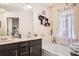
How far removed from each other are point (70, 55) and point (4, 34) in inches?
33.1

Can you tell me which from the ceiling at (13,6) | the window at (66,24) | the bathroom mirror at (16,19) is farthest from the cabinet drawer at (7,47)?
the window at (66,24)

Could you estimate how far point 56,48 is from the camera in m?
1.46

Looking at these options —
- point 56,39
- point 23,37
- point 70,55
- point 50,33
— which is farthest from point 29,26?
point 70,55

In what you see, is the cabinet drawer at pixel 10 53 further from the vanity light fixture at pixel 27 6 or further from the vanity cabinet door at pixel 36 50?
the vanity light fixture at pixel 27 6

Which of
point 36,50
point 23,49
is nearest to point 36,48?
point 36,50

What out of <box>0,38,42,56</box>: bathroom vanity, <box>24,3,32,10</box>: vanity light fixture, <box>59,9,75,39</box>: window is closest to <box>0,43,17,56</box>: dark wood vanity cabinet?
<box>0,38,42,56</box>: bathroom vanity

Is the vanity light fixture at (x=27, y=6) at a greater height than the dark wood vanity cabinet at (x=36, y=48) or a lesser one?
greater

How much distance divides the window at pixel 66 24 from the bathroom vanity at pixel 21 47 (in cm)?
31

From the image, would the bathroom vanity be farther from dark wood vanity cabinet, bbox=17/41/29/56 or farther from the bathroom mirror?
the bathroom mirror

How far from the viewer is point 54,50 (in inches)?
57.6

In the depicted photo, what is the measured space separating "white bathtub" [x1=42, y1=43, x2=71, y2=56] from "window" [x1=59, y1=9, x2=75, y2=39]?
0.15 meters

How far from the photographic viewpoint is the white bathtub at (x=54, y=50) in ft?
4.71

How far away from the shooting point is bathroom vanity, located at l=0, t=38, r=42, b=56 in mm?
1417

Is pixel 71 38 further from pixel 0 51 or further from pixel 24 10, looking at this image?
pixel 0 51
